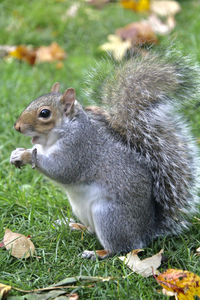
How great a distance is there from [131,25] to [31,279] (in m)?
2.61

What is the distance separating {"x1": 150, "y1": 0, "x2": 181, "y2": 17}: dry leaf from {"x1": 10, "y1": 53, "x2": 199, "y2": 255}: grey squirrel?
2.31 metres

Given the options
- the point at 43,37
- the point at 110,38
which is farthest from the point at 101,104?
the point at 43,37

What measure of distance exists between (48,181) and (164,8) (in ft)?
7.65

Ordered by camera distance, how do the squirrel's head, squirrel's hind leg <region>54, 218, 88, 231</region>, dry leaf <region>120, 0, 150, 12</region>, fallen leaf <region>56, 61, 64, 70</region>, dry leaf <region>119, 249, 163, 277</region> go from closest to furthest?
dry leaf <region>119, 249, 163, 277</region> < the squirrel's head < squirrel's hind leg <region>54, 218, 88, 231</region> < fallen leaf <region>56, 61, 64, 70</region> < dry leaf <region>120, 0, 150, 12</region>

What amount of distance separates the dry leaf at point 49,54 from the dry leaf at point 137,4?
92cm

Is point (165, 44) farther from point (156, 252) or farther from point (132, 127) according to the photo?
point (156, 252)

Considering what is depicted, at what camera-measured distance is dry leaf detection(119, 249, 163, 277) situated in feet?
5.76

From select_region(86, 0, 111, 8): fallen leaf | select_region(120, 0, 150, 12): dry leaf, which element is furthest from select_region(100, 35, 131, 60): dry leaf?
select_region(86, 0, 111, 8): fallen leaf

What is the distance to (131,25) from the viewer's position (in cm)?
386

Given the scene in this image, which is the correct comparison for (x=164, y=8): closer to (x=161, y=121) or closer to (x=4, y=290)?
(x=161, y=121)

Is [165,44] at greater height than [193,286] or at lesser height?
greater

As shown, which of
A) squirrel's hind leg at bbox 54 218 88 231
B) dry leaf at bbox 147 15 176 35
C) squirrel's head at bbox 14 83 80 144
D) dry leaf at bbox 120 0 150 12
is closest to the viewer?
squirrel's head at bbox 14 83 80 144

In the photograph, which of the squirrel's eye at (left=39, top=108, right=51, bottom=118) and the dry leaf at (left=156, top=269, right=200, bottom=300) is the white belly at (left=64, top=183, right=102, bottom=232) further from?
the dry leaf at (left=156, top=269, right=200, bottom=300)

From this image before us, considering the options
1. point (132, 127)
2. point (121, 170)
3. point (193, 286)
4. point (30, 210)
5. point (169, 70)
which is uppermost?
point (169, 70)
